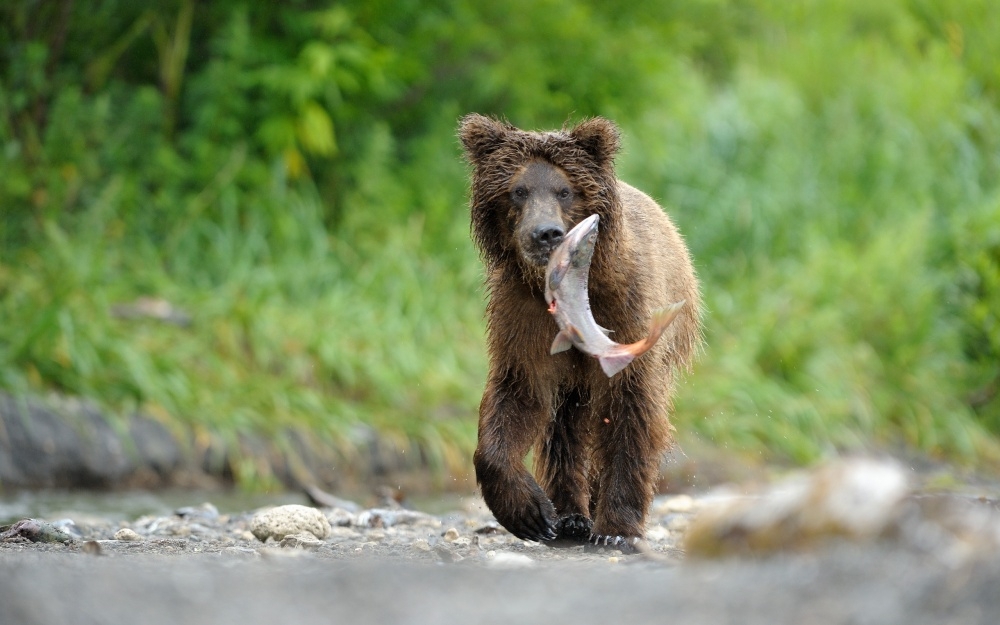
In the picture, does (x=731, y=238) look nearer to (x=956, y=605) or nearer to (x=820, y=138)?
(x=820, y=138)

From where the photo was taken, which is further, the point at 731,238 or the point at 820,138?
the point at 820,138

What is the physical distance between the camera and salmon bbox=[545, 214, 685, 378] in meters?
5.12

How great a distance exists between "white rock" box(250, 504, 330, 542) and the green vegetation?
330 centimetres

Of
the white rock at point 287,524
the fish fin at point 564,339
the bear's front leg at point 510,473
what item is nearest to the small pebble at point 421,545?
the bear's front leg at point 510,473

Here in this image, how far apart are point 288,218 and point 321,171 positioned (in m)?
1.11

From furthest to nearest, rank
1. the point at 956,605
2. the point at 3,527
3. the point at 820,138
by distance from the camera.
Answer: the point at 820,138
the point at 3,527
the point at 956,605

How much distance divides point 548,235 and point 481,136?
74 centimetres

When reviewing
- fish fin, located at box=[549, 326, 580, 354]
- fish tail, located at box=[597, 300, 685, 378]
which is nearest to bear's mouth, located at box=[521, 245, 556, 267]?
fish fin, located at box=[549, 326, 580, 354]

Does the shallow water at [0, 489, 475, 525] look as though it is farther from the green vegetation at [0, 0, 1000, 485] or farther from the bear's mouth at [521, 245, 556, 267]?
the bear's mouth at [521, 245, 556, 267]

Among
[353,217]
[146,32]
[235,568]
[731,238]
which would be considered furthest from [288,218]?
[235,568]

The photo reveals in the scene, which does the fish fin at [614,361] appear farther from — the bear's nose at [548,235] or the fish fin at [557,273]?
the bear's nose at [548,235]

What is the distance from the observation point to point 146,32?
1222cm

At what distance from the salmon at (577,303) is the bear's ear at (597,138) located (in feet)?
1.59

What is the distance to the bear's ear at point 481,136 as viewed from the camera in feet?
18.9
